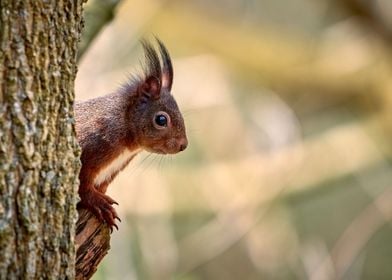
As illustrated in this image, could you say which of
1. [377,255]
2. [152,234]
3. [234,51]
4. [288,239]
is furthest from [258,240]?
[377,255]

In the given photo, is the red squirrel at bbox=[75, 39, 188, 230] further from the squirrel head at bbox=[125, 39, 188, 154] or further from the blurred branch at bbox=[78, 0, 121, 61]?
the blurred branch at bbox=[78, 0, 121, 61]

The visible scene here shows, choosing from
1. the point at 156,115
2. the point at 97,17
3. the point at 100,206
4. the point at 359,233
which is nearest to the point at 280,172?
the point at 359,233

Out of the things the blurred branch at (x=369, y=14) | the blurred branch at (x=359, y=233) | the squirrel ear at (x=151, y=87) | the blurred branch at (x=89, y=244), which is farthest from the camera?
the blurred branch at (x=359, y=233)

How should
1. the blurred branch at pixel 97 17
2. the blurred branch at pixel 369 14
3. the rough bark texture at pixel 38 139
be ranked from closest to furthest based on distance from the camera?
the rough bark texture at pixel 38 139 < the blurred branch at pixel 97 17 < the blurred branch at pixel 369 14

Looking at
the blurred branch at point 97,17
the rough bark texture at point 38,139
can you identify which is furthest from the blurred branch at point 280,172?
the rough bark texture at point 38,139

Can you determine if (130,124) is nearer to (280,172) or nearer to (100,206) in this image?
(100,206)

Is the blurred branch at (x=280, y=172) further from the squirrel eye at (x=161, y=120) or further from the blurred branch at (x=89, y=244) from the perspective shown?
the blurred branch at (x=89, y=244)
